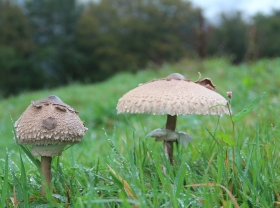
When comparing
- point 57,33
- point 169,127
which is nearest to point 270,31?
point 57,33

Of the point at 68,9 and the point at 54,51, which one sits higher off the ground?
the point at 68,9

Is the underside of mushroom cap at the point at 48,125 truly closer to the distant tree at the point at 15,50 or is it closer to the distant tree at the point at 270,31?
the distant tree at the point at 15,50

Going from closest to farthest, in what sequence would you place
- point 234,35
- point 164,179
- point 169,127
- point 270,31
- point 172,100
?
point 164,179 → point 172,100 → point 169,127 → point 270,31 → point 234,35

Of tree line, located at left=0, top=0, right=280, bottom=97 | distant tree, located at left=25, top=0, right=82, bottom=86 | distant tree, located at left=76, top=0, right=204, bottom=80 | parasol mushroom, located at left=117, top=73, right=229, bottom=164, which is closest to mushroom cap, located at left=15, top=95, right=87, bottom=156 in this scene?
parasol mushroom, located at left=117, top=73, right=229, bottom=164

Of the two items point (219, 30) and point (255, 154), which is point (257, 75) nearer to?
point (255, 154)

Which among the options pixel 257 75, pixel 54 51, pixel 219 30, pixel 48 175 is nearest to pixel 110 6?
pixel 54 51

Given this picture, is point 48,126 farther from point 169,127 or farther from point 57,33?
point 57,33

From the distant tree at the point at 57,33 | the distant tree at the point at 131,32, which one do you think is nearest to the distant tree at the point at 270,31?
the distant tree at the point at 131,32
